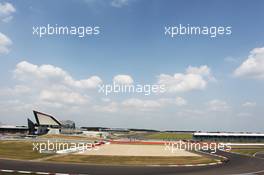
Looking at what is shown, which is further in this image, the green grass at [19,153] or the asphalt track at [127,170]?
the green grass at [19,153]

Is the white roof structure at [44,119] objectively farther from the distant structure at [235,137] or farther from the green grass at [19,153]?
the green grass at [19,153]

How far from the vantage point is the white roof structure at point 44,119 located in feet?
557

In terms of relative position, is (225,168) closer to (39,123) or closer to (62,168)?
(62,168)

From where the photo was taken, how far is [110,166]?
42.1m

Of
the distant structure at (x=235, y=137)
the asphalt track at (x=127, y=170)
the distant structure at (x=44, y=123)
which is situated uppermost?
the distant structure at (x=44, y=123)

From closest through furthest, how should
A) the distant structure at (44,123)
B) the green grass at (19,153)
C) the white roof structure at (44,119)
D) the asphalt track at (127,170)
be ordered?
1. the asphalt track at (127,170)
2. the green grass at (19,153)
3. the distant structure at (44,123)
4. the white roof structure at (44,119)

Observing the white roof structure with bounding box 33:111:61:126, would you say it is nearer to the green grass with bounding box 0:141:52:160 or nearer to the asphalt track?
the green grass with bounding box 0:141:52:160

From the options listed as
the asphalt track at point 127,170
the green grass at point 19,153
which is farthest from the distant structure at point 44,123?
the asphalt track at point 127,170

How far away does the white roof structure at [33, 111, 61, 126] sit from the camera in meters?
170

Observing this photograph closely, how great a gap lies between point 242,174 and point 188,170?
608 centimetres

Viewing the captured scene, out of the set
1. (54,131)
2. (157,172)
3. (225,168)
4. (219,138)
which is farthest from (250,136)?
(157,172)

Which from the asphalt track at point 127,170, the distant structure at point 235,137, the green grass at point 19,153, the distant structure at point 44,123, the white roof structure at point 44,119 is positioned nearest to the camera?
the asphalt track at point 127,170

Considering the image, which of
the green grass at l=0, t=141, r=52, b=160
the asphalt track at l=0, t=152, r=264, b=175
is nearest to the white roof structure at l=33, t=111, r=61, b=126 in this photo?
the green grass at l=0, t=141, r=52, b=160

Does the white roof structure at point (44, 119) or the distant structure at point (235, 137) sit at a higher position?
the white roof structure at point (44, 119)
